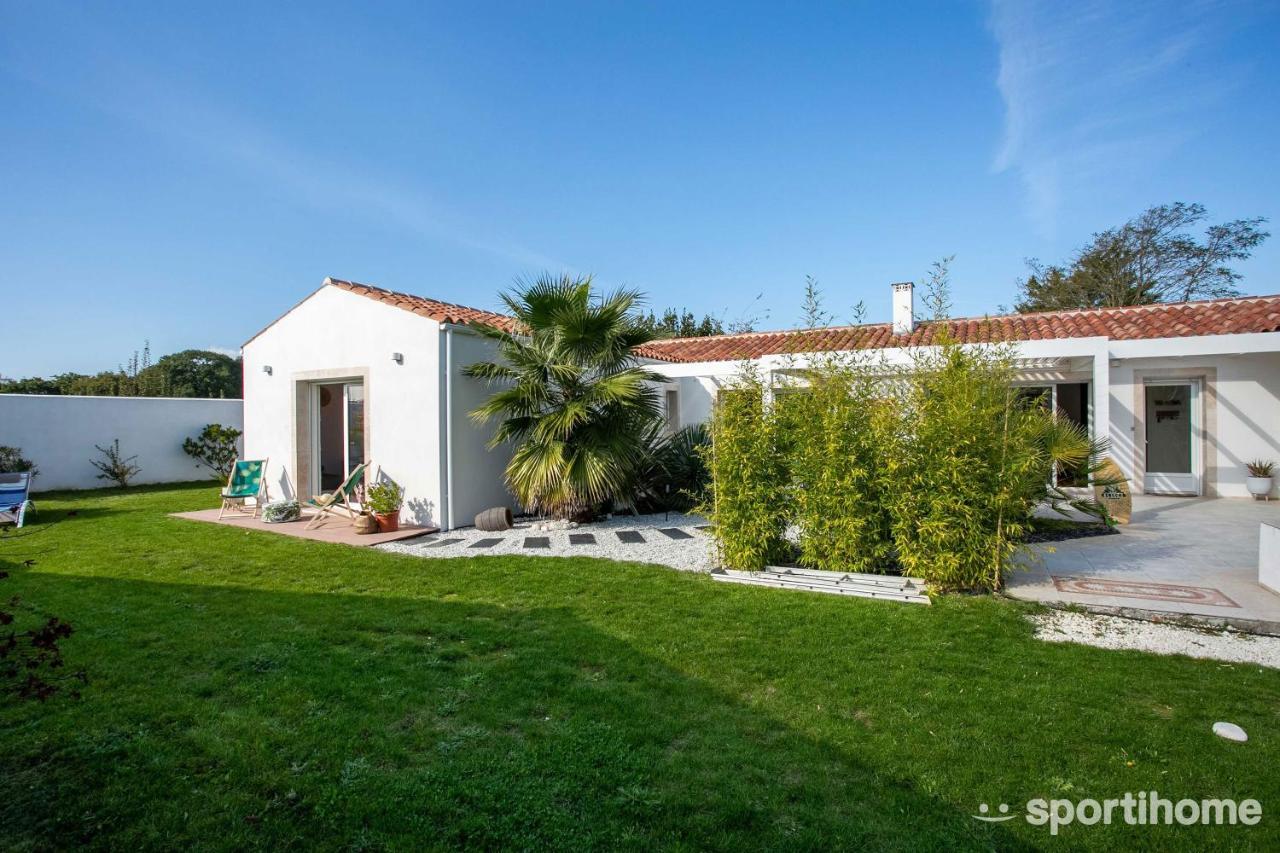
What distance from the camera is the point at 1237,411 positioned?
45.3ft

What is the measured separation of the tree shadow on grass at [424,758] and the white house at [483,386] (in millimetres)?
5666

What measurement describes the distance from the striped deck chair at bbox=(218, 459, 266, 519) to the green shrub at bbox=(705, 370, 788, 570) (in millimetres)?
9799

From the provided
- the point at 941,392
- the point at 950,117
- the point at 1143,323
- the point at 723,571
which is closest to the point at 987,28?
the point at 950,117

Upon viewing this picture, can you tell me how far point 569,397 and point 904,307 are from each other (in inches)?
423

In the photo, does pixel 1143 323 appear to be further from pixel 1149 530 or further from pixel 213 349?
pixel 213 349

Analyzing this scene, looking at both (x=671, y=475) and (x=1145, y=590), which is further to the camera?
(x=671, y=475)

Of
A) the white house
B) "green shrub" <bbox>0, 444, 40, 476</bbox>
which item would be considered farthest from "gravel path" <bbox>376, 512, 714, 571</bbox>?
"green shrub" <bbox>0, 444, 40, 476</bbox>

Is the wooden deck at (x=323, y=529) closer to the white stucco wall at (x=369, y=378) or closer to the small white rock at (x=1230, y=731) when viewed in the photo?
the white stucco wall at (x=369, y=378)

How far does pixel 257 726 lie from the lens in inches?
147

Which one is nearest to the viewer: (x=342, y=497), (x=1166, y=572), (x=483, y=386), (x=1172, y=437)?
(x=1166, y=572)

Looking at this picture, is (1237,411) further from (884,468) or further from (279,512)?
(279,512)

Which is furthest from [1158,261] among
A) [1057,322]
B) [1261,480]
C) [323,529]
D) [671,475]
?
[323,529]

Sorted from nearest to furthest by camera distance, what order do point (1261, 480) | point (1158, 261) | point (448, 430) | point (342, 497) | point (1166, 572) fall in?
1. point (1166, 572)
2. point (448, 430)
3. point (342, 497)
4. point (1261, 480)
5. point (1158, 261)

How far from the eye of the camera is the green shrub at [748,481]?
742 cm
